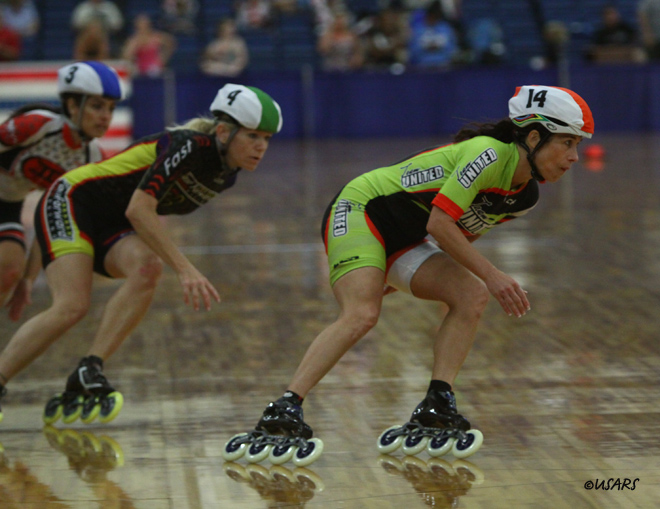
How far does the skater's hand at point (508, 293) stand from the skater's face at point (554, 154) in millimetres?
451

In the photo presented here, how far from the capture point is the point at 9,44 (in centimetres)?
1864

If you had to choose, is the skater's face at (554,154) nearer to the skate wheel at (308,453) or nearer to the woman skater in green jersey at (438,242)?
the woman skater in green jersey at (438,242)

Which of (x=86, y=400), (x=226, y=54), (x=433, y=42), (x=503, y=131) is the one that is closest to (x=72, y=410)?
(x=86, y=400)

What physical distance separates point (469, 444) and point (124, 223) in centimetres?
209

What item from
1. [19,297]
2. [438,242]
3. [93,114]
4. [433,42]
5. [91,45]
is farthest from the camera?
[433,42]

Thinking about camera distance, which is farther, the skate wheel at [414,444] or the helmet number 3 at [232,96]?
the helmet number 3 at [232,96]

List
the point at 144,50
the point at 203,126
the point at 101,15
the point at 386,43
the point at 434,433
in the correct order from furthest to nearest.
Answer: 1. the point at 386,43
2. the point at 101,15
3. the point at 144,50
4. the point at 203,126
5. the point at 434,433

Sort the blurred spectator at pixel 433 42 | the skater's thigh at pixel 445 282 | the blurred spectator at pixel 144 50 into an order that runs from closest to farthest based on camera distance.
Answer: the skater's thigh at pixel 445 282 → the blurred spectator at pixel 144 50 → the blurred spectator at pixel 433 42

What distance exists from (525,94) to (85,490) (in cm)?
232

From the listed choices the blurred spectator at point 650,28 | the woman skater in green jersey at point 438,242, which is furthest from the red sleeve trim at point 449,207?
the blurred spectator at point 650,28

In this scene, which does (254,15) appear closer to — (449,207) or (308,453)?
(449,207)

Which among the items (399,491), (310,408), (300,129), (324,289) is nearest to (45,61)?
(300,129)

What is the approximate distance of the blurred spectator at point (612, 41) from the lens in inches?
781

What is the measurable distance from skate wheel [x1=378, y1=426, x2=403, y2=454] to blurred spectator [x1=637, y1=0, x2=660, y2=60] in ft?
55.7
